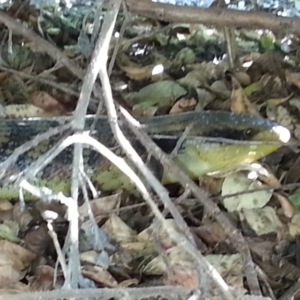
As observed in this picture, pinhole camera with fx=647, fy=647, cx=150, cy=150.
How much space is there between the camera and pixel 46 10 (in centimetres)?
166

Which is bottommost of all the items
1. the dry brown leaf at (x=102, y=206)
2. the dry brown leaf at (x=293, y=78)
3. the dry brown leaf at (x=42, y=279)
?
the dry brown leaf at (x=42, y=279)

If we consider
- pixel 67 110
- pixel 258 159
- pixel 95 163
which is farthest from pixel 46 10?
pixel 258 159

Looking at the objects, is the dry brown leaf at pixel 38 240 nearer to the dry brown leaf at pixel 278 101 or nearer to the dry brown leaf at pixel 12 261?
the dry brown leaf at pixel 12 261

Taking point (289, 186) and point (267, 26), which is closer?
point (267, 26)

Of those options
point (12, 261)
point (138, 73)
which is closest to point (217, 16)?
point (138, 73)

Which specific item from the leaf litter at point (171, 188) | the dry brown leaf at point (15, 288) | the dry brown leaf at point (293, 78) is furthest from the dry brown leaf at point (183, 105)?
the dry brown leaf at point (15, 288)

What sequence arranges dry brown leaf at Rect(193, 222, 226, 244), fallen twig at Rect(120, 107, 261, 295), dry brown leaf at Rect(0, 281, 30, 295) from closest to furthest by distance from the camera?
fallen twig at Rect(120, 107, 261, 295) < dry brown leaf at Rect(0, 281, 30, 295) < dry brown leaf at Rect(193, 222, 226, 244)

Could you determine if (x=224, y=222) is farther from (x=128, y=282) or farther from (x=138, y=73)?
(x=138, y=73)

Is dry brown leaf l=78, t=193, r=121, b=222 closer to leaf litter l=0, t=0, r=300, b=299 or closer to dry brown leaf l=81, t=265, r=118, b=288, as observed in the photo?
leaf litter l=0, t=0, r=300, b=299

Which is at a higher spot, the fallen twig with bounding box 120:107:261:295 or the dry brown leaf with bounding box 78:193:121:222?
the fallen twig with bounding box 120:107:261:295

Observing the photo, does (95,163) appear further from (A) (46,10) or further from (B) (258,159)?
(A) (46,10)

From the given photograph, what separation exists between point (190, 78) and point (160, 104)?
12 centimetres

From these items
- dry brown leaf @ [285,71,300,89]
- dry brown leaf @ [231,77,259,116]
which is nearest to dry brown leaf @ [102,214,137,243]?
dry brown leaf @ [231,77,259,116]

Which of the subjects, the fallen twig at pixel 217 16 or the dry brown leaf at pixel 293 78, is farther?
the dry brown leaf at pixel 293 78
